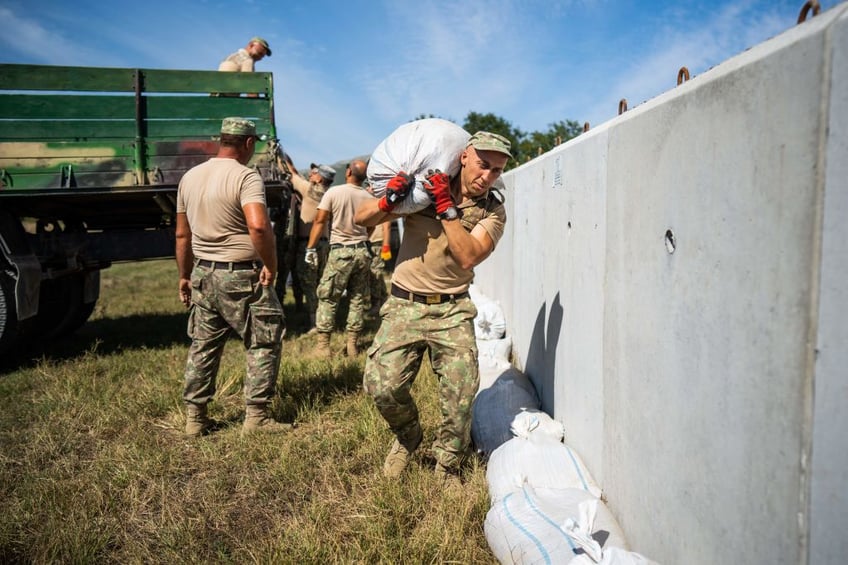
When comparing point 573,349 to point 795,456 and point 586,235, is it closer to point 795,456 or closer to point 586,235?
point 586,235

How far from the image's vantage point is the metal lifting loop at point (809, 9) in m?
1.14

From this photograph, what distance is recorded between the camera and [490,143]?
2357mm

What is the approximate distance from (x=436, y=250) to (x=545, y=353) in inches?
44.7

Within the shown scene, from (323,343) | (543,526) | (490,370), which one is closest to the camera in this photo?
(543,526)

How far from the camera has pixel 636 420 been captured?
6.14ft

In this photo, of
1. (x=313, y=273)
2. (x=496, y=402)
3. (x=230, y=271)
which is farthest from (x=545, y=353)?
(x=313, y=273)

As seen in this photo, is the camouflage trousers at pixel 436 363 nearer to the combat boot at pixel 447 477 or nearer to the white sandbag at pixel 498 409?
the combat boot at pixel 447 477

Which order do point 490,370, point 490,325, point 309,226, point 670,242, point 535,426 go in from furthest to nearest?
1. point 309,226
2. point 490,325
3. point 490,370
4. point 535,426
5. point 670,242

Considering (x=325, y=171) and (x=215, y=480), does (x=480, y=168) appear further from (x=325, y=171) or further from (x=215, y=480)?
(x=325, y=171)

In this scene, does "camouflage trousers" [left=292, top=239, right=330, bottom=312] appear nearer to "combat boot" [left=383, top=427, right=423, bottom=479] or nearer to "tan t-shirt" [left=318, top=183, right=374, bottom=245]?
"tan t-shirt" [left=318, top=183, right=374, bottom=245]

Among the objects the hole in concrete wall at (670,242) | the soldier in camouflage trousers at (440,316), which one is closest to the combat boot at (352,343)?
the soldier in camouflage trousers at (440,316)

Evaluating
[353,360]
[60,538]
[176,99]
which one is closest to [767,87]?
[60,538]

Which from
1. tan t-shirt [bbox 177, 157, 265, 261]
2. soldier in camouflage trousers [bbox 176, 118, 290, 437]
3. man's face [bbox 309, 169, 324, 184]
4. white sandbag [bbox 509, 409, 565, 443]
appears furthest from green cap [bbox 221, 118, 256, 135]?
man's face [bbox 309, 169, 324, 184]

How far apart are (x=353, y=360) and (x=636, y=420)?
11.3 ft
